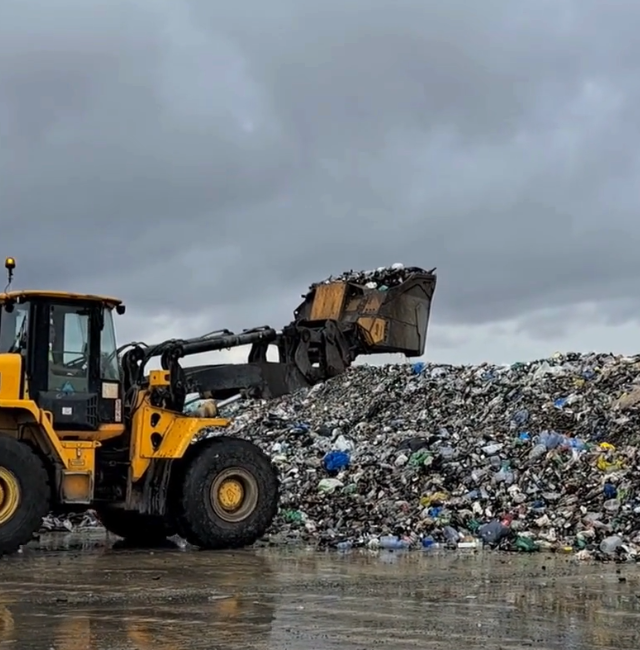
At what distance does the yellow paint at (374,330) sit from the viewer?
11812 mm

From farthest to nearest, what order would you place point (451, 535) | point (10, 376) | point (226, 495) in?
point (451, 535) < point (226, 495) < point (10, 376)

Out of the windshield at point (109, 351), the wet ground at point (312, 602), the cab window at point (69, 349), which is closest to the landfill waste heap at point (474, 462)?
the wet ground at point (312, 602)

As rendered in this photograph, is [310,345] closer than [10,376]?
No

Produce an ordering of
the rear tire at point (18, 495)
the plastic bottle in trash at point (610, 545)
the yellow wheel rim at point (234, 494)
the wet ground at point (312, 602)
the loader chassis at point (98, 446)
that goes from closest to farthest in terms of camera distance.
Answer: the wet ground at point (312, 602) < the rear tire at point (18, 495) < the loader chassis at point (98, 446) < the plastic bottle in trash at point (610, 545) < the yellow wheel rim at point (234, 494)

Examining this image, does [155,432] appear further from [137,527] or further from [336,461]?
[336,461]

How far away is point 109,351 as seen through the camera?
10.9m

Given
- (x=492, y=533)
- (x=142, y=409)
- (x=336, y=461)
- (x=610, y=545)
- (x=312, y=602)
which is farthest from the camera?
(x=336, y=461)

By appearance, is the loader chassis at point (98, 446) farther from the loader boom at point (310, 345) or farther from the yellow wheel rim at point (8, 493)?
the loader boom at point (310, 345)

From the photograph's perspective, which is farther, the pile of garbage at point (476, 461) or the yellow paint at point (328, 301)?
the yellow paint at point (328, 301)

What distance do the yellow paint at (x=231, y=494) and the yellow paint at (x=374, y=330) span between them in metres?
2.00

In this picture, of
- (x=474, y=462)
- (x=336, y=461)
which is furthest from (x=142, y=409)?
(x=474, y=462)

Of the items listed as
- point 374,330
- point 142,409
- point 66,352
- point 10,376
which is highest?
point 374,330

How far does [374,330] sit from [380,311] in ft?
0.71

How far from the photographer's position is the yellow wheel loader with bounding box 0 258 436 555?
10.4 metres
